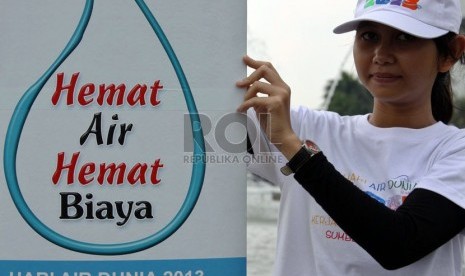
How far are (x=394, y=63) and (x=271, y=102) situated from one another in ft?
0.92

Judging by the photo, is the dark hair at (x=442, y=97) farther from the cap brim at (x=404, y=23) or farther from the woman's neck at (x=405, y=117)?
the cap brim at (x=404, y=23)

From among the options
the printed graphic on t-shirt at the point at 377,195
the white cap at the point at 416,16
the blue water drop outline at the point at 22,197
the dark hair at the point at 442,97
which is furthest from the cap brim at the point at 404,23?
the blue water drop outline at the point at 22,197

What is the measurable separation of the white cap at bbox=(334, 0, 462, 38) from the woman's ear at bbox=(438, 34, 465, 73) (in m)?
0.03

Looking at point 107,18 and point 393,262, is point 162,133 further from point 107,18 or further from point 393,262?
point 393,262

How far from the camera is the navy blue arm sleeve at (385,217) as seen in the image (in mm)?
1436

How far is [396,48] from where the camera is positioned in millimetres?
1585

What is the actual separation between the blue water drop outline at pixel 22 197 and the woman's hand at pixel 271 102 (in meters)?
0.12

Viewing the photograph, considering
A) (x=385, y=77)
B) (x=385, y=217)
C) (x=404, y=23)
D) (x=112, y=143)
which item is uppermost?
(x=404, y=23)

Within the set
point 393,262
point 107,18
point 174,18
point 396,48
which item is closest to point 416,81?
point 396,48

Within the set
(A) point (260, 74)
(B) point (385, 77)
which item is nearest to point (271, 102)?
(A) point (260, 74)

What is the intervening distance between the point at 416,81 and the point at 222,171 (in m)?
0.47

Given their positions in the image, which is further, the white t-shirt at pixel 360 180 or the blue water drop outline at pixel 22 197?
the white t-shirt at pixel 360 180

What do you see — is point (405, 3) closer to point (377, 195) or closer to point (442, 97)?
point (442, 97)

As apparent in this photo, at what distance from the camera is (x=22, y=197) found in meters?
1.42
